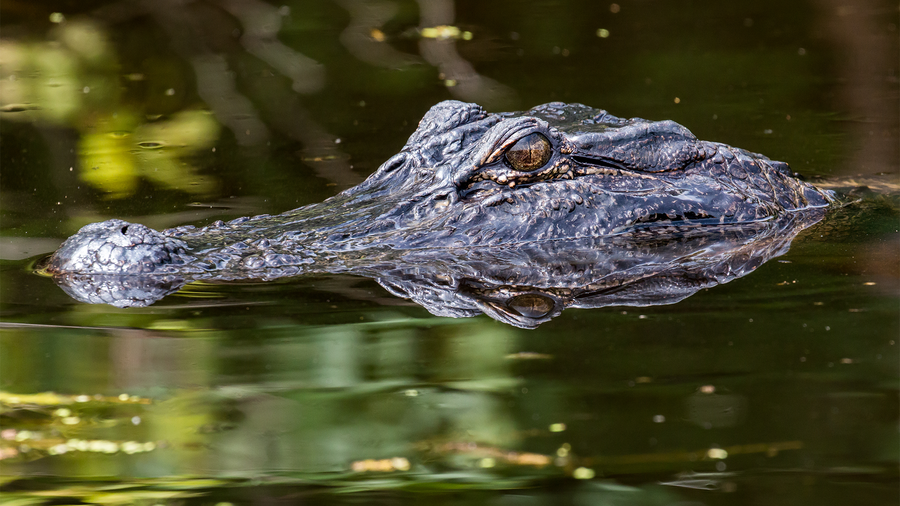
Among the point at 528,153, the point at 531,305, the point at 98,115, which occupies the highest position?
the point at 98,115

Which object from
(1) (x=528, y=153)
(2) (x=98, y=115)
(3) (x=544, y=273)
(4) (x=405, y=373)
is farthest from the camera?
(2) (x=98, y=115)

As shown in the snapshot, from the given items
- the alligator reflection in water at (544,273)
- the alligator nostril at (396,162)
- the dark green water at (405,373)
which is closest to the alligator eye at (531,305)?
the alligator reflection in water at (544,273)

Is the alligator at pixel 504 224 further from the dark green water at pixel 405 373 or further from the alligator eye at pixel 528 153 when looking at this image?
the dark green water at pixel 405 373

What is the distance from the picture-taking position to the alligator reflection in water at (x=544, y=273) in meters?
4.29

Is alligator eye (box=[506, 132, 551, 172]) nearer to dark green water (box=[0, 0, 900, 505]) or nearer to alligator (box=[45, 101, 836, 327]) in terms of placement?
alligator (box=[45, 101, 836, 327])

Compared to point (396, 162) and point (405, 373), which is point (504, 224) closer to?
point (396, 162)

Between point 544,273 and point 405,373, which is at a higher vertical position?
point 544,273

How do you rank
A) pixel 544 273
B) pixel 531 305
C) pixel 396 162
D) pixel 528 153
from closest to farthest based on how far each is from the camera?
pixel 531 305 < pixel 544 273 < pixel 528 153 < pixel 396 162

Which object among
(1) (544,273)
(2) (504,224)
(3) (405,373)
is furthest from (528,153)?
(3) (405,373)

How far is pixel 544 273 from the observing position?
461cm

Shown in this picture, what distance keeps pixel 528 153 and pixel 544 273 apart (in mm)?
648

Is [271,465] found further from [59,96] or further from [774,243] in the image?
[59,96]

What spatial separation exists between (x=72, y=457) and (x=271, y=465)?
64 centimetres

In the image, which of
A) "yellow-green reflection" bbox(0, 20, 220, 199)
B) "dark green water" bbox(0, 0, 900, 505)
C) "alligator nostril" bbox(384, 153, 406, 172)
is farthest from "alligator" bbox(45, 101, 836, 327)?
"yellow-green reflection" bbox(0, 20, 220, 199)
